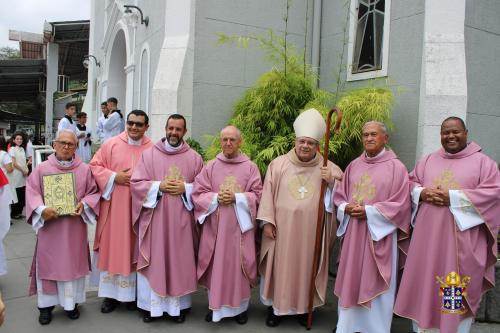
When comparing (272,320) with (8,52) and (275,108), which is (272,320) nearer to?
(275,108)

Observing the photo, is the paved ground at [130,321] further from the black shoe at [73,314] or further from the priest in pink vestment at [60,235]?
the priest in pink vestment at [60,235]

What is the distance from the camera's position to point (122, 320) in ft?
14.3

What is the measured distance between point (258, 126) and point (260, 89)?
1.91ft

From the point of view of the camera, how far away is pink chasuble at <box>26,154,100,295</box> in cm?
416

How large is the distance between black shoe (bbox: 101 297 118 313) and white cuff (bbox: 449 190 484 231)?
3.38 meters

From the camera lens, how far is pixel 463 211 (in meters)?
3.65

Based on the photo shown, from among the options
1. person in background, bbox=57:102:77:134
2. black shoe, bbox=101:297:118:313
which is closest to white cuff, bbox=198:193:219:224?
black shoe, bbox=101:297:118:313

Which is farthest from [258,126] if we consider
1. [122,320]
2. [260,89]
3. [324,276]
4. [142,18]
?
[142,18]

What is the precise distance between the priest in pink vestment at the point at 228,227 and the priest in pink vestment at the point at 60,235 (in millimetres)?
1106

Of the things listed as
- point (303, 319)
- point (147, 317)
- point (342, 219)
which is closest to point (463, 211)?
point (342, 219)

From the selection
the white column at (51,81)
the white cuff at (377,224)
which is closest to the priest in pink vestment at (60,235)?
the white cuff at (377,224)

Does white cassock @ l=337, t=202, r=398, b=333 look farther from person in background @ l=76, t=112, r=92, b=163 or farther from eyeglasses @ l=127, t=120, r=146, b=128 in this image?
person in background @ l=76, t=112, r=92, b=163

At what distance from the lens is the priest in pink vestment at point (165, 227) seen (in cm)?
427

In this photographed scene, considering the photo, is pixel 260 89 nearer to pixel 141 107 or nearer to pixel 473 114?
pixel 473 114
